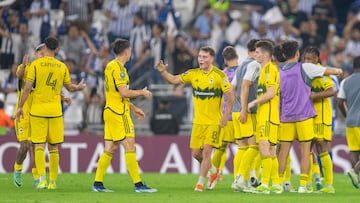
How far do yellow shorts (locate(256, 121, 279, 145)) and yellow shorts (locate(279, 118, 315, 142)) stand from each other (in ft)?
2.80

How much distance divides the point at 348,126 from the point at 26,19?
11.5m

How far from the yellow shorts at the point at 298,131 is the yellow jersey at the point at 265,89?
0.88m

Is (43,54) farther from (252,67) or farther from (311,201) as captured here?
(311,201)

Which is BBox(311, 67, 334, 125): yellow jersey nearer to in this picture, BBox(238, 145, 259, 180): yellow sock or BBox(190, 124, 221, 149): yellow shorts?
BBox(238, 145, 259, 180): yellow sock

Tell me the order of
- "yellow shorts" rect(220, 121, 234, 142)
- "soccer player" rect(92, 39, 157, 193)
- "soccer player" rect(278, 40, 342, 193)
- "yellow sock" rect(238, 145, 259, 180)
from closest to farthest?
1. "soccer player" rect(92, 39, 157, 193)
2. "yellow sock" rect(238, 145, 259, 180)
3. "soccer player" rect(278, 40, 342, 193)
4. "yellow shorts" rect(220, 121, 234, 142)

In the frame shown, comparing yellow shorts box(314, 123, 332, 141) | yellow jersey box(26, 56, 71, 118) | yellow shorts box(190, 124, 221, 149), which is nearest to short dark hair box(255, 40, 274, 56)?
yellow shorts box(190, 124, 221, 149)

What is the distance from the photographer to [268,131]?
56.5 ft

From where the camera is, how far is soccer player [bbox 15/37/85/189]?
18.5 metres

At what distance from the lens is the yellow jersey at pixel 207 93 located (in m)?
18.4

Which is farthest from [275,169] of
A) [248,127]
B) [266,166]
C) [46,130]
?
[46,130]

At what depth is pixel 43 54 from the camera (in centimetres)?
1898

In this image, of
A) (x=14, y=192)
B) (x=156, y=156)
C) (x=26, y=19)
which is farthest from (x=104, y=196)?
(x=26, y=19)

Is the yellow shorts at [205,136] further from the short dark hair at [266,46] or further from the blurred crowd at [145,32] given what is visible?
the blurred crowd at [145,32]

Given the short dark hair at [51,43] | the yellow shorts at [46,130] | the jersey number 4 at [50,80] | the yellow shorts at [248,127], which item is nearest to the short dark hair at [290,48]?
the yellow shorts at [248,127]
